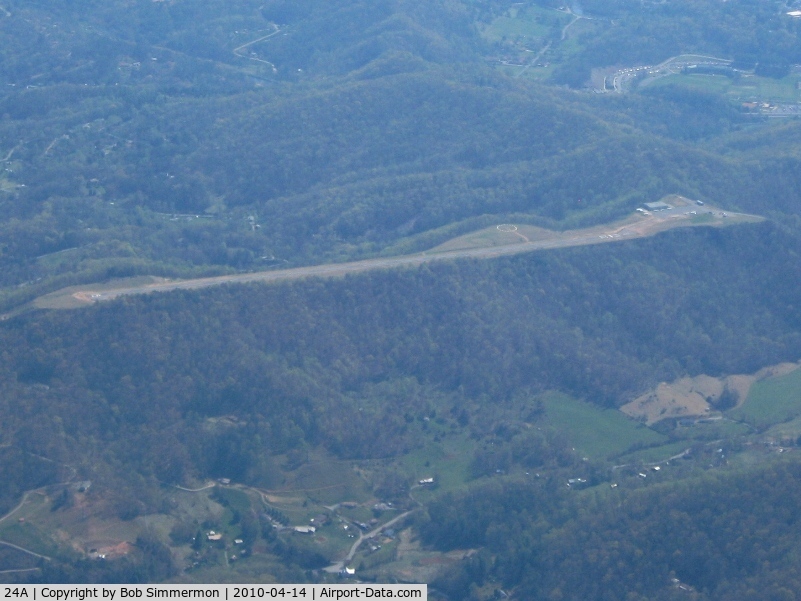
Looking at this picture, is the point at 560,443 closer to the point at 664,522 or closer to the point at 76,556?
the point at 664,522

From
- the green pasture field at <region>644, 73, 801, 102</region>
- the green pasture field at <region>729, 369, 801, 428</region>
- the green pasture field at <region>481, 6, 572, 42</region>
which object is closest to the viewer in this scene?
the green pasture field at <region>729, 369, 801, 428</region>

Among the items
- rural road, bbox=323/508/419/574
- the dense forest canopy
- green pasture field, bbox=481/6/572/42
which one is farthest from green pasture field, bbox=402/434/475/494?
green pasture field, bbox=481/6/572/42

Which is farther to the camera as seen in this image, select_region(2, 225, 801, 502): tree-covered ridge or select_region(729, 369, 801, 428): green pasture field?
select_region(729, 369, 801, 428): green pasture field

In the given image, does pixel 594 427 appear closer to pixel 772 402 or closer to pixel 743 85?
pixel 772 402

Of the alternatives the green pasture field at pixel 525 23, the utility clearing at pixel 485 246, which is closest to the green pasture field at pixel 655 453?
the utility clearing at pixel 485 246

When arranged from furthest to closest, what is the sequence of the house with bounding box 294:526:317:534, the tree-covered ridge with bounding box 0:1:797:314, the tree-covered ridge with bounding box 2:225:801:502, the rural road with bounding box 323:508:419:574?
the tree-covered ridge with bounding box 0:1:797:314
the tree-covered ridge with bounding box 2:225:801:502
the house with bounding box 294:526:317:534
the rural road with bounding box 323:508:419:574

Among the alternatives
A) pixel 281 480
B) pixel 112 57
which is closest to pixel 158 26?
pixel 112 57

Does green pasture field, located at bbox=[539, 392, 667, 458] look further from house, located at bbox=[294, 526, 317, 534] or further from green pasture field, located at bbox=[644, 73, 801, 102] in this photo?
green pasture field, located at bbox=[644, 73, 801, 102]

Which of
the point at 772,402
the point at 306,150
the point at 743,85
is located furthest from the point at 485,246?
the point at 743,85
